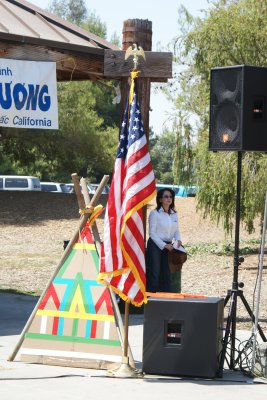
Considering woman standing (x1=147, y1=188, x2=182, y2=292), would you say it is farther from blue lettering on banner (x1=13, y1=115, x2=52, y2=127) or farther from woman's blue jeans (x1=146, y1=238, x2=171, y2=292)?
blue lettering on banner (x1=13, y1=115, x2=52, y2=127)

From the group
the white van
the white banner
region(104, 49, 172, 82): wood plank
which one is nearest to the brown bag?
the white banner

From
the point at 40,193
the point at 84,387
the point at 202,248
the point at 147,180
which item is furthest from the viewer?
the point at 40,193

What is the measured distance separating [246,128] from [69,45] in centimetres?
364

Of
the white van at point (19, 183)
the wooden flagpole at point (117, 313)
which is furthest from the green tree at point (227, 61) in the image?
the white van at point (19, 183)

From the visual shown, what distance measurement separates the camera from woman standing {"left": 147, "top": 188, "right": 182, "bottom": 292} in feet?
41.8

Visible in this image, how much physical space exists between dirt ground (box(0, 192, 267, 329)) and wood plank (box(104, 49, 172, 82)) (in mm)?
3647

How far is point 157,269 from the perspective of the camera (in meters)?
13.1

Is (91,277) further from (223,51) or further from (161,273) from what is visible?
(223,51)

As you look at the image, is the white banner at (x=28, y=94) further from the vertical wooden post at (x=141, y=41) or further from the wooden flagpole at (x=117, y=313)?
the wooden flagpole at (x=117, y=313)

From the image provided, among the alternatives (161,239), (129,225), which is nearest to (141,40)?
(161,239)

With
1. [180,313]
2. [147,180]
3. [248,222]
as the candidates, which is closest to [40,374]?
[180,313]

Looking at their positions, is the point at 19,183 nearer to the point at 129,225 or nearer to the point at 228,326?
the point at 129,225

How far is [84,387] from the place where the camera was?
917 centimetres

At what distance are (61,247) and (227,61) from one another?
800 cm
